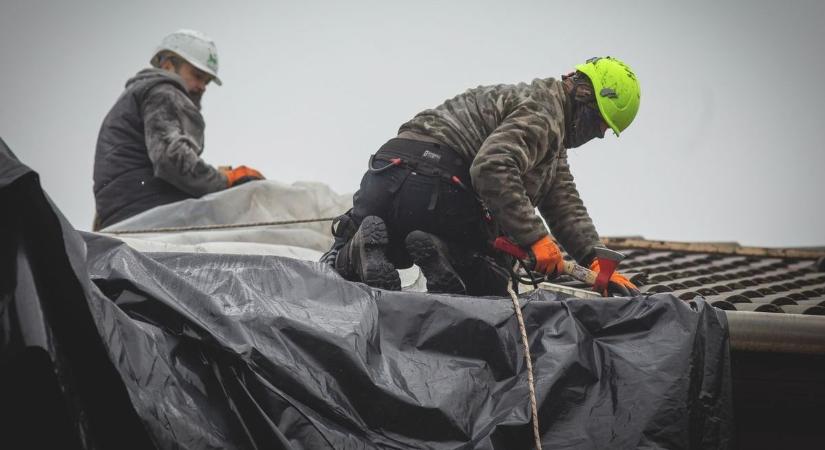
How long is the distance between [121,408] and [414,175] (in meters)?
1.76

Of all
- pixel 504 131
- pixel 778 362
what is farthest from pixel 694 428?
pixel 504 131

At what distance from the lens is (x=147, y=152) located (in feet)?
19.0

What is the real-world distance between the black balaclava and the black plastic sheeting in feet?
2.77

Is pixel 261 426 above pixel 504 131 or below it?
below

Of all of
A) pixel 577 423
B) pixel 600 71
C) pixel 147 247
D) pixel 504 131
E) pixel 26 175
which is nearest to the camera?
pixel 26 175

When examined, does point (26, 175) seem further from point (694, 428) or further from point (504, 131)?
point (694, 428)

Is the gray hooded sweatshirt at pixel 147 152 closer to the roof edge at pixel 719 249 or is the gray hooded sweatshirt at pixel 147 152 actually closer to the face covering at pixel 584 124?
the face covering at pixel 584 124

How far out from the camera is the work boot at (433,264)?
3777 millimetres

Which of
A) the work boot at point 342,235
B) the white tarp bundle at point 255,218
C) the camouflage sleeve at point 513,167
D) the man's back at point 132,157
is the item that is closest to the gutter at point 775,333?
the camouflage sleeve at point 513,167

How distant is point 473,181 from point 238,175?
2921mm

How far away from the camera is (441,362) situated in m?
3.09

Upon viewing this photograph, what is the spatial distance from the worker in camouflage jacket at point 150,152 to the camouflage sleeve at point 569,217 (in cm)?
244

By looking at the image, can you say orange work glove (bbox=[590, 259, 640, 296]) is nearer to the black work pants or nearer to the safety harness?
the black work pants

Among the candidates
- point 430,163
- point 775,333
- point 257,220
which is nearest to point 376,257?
point 430,163
